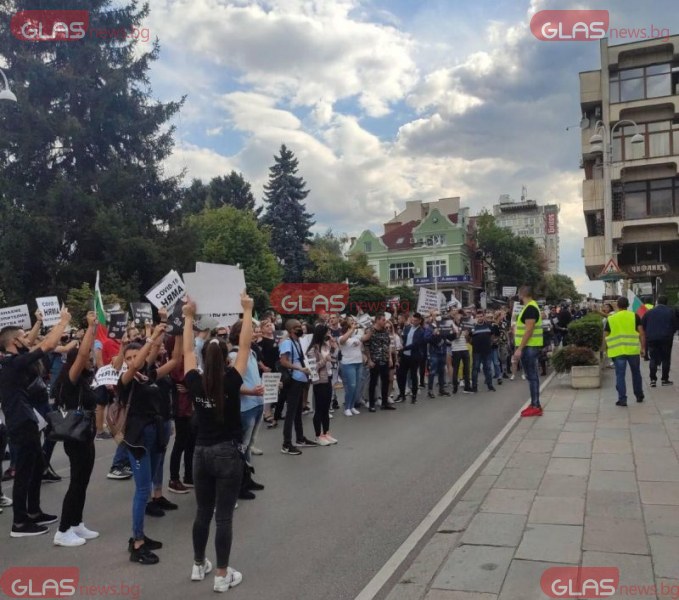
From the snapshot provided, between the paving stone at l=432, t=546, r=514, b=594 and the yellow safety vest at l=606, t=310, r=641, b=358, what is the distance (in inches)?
280

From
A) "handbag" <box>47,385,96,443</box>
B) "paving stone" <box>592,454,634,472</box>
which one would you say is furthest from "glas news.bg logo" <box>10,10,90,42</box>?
"paving stone" <box>592,454,634,472</box>

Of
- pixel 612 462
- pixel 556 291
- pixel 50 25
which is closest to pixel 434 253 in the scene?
pixel 556 291

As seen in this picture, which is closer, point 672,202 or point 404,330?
point 404,330

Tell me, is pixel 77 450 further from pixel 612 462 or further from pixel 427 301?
pixel 427 301

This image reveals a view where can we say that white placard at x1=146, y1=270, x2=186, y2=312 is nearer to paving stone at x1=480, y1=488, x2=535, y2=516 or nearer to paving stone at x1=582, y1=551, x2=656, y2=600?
paving stone at x1=480, y1=488, x2=535, y2=516

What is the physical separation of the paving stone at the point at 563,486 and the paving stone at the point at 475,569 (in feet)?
5.00

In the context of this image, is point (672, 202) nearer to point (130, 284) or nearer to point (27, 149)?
point (130, 284)

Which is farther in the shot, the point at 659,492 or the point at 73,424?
the point at 659,492

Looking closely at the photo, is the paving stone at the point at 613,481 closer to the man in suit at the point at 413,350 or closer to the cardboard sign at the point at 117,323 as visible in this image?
the man in suit at the point at 413,350

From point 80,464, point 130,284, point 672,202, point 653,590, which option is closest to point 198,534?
point 80,464

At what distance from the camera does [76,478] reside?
5.20 m

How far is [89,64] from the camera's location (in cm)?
3347

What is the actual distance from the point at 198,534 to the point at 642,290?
42.0 m

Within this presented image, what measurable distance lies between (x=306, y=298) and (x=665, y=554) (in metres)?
36.2
